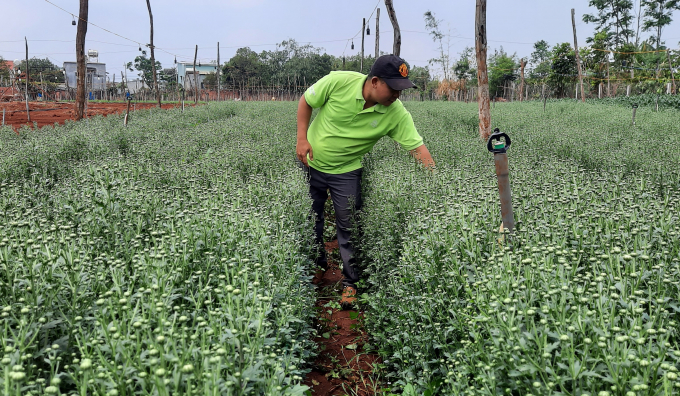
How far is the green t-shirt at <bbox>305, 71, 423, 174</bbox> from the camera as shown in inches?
187

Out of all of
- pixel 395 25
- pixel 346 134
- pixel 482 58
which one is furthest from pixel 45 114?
pixel 346 134

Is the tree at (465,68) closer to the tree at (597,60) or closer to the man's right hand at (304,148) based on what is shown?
the tree at (597,60)

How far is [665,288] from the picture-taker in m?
2.21

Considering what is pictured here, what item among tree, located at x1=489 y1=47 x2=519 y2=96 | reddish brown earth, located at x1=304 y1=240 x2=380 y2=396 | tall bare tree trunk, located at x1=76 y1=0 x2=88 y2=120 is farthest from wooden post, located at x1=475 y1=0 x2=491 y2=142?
tree, located at x1=489 y1=47 x2=519 y2=96

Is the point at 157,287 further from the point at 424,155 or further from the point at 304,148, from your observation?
the point at 424,155

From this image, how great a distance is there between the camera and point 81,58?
1634cm

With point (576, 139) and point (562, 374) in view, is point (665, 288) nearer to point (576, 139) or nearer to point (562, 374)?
point (562, 374)

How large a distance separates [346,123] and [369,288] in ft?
5.60

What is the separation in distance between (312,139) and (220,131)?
6138 millimetres

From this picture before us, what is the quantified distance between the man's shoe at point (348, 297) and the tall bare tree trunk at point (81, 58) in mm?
14752

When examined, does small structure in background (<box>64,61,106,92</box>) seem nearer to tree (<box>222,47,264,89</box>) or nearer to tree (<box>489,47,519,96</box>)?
tree (<box>222,47,264,89</box>)

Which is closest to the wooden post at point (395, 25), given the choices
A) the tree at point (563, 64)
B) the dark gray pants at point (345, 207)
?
the dark gray pants at point (345, 207)

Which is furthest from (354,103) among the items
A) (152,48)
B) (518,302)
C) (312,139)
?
(152,48)

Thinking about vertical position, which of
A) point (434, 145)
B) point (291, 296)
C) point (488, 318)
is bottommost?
point (291, 296)
